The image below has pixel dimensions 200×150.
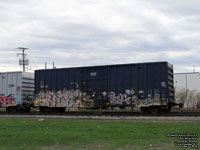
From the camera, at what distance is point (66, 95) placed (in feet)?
79.0

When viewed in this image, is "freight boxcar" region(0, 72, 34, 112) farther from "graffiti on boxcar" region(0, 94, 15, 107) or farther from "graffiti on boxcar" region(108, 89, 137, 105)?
"graffiti on boxcar" region(108, 89, 137, 105)

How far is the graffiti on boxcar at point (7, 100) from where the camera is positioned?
2611cm

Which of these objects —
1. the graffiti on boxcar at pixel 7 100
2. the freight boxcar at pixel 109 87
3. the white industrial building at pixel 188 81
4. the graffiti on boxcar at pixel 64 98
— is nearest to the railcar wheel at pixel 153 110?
the freight boxcar at pixel 109 87

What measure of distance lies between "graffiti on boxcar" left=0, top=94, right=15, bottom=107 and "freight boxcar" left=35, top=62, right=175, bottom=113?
2.51 m

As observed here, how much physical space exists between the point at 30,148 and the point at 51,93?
55.3 ft

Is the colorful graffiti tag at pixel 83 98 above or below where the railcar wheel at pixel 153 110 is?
above

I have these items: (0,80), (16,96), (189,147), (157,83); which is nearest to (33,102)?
(16,96)

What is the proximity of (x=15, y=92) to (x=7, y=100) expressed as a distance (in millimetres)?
1125

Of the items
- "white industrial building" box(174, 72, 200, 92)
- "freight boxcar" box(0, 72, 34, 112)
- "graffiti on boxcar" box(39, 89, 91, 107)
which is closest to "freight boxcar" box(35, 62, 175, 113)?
"graffiti on boxcar" box(39, 89, 91, 107)

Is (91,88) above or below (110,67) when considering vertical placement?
below

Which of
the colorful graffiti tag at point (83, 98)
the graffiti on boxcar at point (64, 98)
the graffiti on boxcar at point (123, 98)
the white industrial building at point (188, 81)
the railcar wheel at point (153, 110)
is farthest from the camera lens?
the white industrial building at point (188, 81)

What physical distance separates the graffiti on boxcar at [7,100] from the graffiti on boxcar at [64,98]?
293 cm

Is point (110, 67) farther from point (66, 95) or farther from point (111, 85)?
point (66, 95)

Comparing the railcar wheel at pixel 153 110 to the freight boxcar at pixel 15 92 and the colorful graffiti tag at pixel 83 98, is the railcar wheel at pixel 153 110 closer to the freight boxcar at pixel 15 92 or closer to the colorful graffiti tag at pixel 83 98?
the colorful graffiti tag at pixel 83 98
